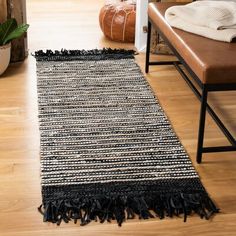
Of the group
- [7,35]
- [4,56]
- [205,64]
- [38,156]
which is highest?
[205,64]

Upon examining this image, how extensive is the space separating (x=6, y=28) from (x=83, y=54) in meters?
0.61

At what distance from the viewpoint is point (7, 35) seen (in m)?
3.33

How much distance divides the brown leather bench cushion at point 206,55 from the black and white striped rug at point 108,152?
39 cm

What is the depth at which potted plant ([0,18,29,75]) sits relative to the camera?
3287 mm

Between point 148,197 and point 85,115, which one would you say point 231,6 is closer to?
point 85,115

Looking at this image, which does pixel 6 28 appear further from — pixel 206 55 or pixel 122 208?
pixel 122 208

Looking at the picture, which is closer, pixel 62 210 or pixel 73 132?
pixel 62 210

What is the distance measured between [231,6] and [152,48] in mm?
992

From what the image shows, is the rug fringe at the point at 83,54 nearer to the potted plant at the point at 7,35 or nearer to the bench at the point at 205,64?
the potted plant at the point at 7,35

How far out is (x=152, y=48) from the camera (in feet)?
12.5

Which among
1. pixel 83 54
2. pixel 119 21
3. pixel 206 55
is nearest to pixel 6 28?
pixel 83 54

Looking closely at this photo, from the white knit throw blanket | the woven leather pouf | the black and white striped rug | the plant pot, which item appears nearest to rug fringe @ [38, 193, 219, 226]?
the black and white striped rug

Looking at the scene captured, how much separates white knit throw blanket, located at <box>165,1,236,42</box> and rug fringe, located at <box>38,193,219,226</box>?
32.9 inches

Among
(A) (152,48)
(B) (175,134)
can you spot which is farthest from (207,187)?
(A) (152,48)
